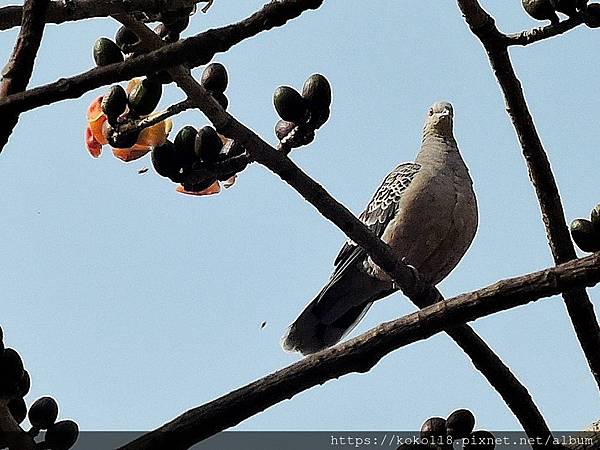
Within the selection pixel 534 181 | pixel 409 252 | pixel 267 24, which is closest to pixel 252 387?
pixel 267 24

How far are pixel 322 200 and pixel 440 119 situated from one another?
3.82 m

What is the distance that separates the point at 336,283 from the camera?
5.68m

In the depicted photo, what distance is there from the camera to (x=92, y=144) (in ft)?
8.68

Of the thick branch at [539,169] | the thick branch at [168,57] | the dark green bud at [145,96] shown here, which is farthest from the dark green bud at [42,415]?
the thick branch at [539,169]

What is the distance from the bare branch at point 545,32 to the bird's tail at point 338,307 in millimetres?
→ 3305

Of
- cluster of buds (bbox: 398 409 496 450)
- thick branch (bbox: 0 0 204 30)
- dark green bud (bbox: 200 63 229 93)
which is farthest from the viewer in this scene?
dark green bud (bbox: 200 63 229 93)

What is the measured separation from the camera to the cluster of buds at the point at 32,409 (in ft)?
5.70

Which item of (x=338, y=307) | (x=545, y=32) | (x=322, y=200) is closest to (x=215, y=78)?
(x=322, y=200)

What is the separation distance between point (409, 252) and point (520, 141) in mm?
2910

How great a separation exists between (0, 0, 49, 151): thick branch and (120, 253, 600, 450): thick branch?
0.59 m

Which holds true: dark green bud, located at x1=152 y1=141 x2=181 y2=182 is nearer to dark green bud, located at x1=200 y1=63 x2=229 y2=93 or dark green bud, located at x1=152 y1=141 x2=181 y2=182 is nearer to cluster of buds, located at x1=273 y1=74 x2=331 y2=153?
dark green bud, located at x1=200 y1=63 x2=229 y2=93

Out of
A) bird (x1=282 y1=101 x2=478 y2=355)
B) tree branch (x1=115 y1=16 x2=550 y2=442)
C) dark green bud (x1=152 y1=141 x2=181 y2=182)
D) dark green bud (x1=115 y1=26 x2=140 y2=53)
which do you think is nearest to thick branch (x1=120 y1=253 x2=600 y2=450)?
tree branch (x1=115 y1=16 x2=550 y2=442)

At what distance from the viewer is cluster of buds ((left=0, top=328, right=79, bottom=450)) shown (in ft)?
5.70

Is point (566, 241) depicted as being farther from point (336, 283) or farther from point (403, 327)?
point (336, 283)
